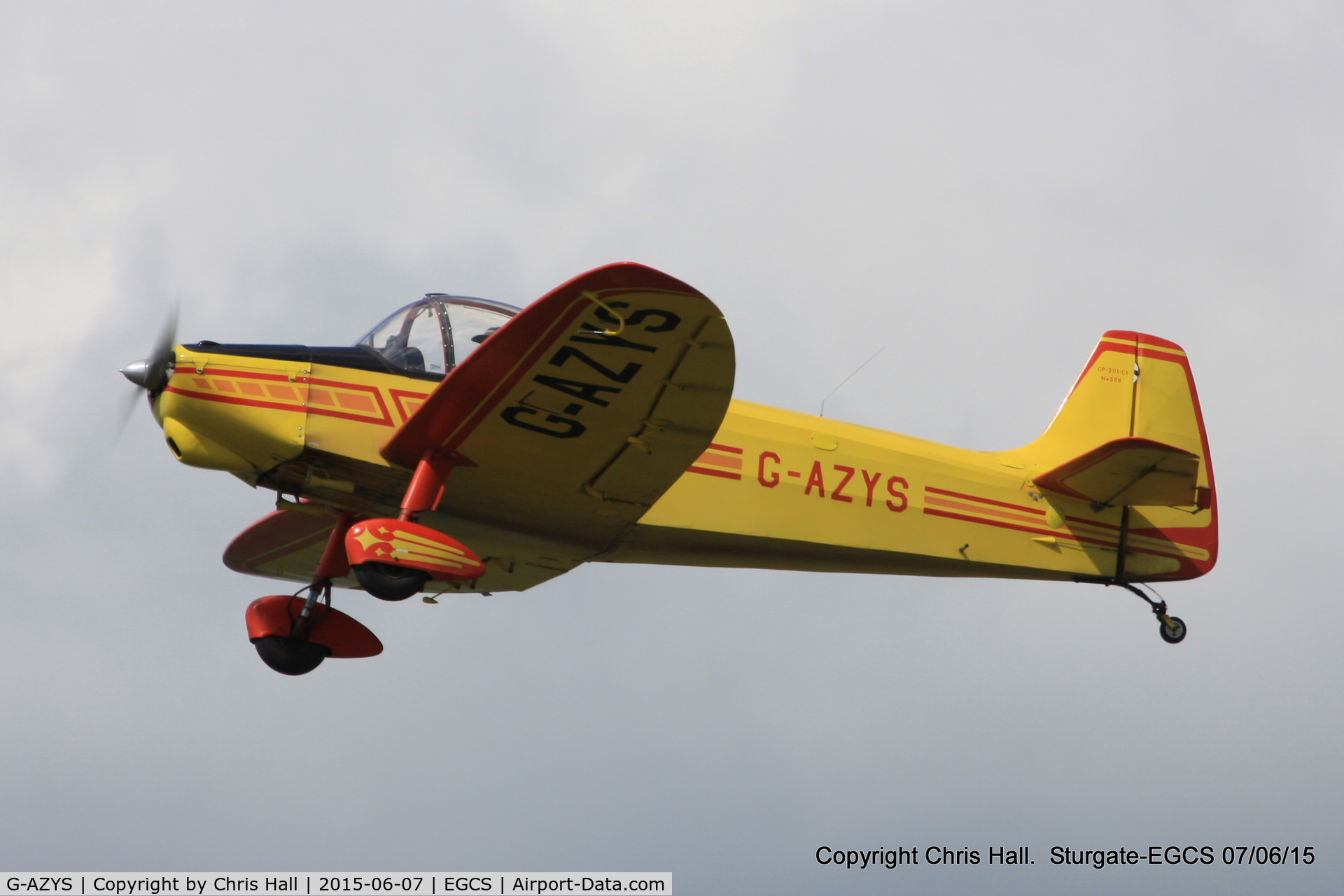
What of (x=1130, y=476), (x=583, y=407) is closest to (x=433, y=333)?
(x=583, y=407)

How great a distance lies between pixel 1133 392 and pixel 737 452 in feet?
14.5

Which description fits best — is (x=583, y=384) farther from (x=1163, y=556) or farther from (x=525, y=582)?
(x=1163, y=556)

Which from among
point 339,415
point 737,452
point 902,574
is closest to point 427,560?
point 339,415

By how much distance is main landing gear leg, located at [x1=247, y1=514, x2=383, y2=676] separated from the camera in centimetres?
977

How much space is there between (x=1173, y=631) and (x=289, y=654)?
293 inches

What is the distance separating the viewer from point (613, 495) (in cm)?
955

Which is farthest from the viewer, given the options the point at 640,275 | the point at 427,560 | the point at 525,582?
the point at 525,582

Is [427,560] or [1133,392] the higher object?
[1133,392]

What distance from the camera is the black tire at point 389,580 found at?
8242 mm

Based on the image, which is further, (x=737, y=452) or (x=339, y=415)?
(x=737, y=452)

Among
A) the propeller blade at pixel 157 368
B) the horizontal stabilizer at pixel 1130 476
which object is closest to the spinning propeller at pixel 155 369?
the propeller blade at pixel 157 368

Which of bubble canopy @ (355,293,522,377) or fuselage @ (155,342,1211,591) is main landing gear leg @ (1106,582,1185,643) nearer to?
fuselage @ (155,342,1211,591)

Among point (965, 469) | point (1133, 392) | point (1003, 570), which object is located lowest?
point (1003, 570)

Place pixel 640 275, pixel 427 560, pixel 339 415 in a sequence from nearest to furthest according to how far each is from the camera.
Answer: pixel 640 275 → pixel 427 560 → pixel 339 415
